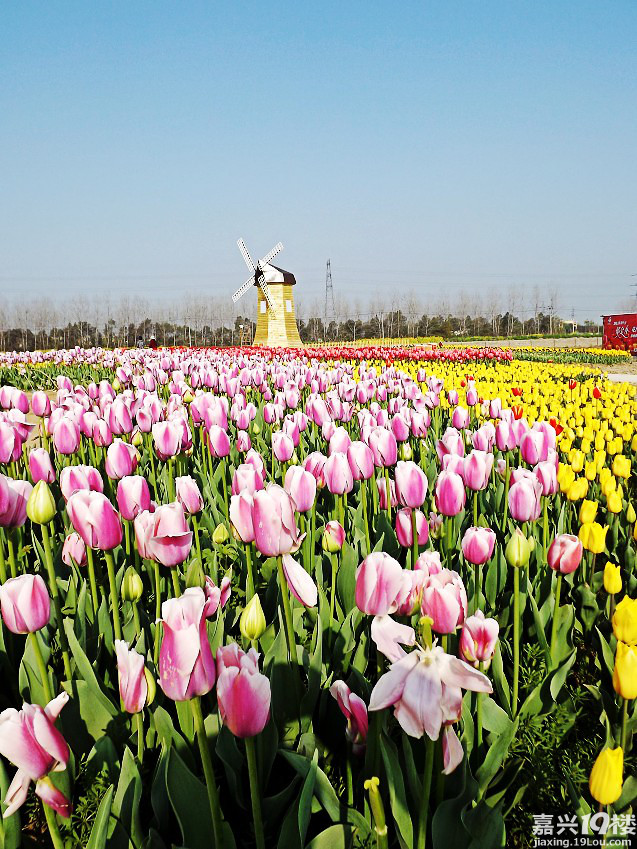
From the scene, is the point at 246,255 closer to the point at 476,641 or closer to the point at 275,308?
the point at 275,308

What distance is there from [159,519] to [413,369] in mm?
10105

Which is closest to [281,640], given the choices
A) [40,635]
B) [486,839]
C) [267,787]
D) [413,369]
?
[267,787]

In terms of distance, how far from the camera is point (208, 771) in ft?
3.85

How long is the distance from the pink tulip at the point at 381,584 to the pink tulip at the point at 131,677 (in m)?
0.50

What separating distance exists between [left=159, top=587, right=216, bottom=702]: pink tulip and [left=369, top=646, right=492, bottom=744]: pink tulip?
31 centimetres

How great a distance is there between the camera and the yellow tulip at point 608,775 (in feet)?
3.68

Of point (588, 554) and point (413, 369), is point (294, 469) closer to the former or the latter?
point (588, 554)

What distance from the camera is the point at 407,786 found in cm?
146

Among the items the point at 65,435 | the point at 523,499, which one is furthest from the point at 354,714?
the point at 65,435

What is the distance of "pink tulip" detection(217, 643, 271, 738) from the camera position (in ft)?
3.55

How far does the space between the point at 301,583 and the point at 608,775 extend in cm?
71

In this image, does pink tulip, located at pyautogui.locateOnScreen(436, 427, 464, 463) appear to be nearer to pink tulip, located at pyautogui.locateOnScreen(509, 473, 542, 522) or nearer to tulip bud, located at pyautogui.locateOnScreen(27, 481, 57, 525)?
pink tulip, located at pyautogui.locateOnScreen(509, 473, 542, 522)

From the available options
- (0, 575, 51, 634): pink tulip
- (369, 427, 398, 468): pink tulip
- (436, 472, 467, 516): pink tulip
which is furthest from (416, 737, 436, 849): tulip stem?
(369, 427, 398, 468): pink tulip

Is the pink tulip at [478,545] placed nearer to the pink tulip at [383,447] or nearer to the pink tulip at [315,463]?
the pink tulip at [315,463]
